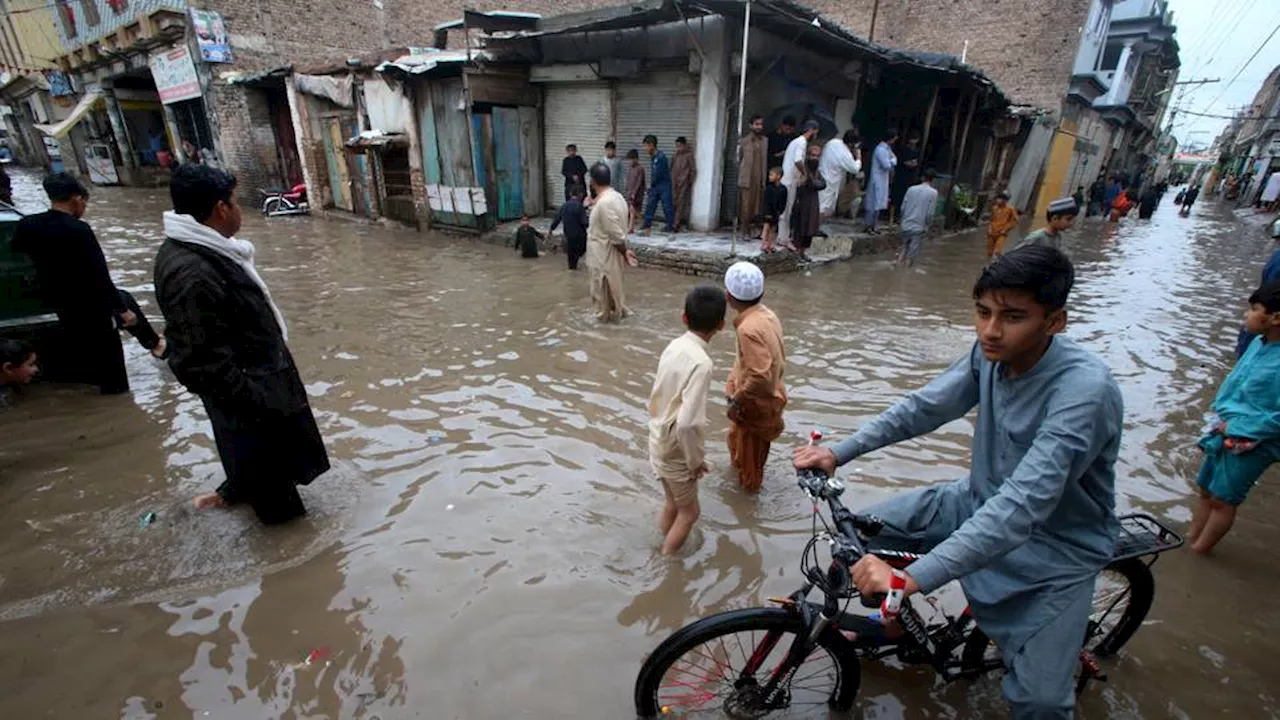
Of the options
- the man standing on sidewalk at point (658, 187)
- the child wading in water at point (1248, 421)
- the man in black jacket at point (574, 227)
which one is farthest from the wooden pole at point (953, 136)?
the child wading in water at point (1248, 421)

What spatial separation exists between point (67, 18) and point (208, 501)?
2950 cm

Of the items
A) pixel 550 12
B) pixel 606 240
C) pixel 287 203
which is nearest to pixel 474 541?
pixel 606 240

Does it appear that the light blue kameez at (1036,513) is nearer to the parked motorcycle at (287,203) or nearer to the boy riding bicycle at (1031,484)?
the boy riding bicycle at (1031,484)

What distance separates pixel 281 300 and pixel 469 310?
8.84 feet

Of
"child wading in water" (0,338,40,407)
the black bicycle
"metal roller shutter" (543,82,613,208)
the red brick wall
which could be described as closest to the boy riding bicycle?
the black bicycle

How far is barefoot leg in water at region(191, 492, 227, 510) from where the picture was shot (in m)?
3.29

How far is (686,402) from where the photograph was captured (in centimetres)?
261

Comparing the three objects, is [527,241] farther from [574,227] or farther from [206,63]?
[206,63]

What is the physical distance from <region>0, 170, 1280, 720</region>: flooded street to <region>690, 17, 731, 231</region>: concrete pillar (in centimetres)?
487

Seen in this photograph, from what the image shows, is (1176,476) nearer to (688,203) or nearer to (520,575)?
(520,575)

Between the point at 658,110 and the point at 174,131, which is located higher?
the point at 658,110

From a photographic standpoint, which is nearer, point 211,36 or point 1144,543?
point 1144,543

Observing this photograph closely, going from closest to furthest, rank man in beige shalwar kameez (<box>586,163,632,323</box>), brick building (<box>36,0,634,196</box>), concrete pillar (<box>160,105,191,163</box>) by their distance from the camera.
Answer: man in beige shalwar kameez (<box>586,163,632,323</box>), brick building (<box>36,0,634,196</box>), concrete pillar (<box>160,105,191,163</box>)

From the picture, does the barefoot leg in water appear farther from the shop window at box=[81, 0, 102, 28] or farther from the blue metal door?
the shop window at box=[81, 0, 102, 28]
